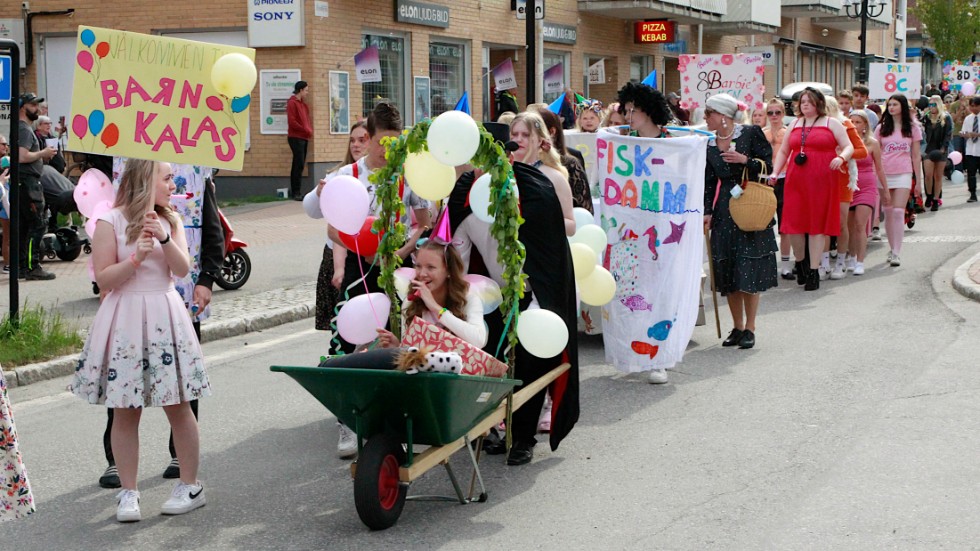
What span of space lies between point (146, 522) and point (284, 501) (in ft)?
2.10

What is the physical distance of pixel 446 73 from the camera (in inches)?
1033

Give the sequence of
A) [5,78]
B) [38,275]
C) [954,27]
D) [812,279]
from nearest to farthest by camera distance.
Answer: [5,78] < [812,279] < [38,275] < [954,27]

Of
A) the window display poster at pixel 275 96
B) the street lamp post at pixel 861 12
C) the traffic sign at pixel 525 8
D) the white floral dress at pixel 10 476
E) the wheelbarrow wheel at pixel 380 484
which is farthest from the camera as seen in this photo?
the street lamp post at pixel 861 12

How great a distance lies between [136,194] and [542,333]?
1.96 metres

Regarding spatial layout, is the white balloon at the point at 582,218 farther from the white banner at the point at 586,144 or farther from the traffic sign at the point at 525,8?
the traffic sign at the point at 525,8

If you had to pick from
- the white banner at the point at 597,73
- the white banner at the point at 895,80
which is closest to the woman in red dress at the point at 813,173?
the white banner at the point at 895,80

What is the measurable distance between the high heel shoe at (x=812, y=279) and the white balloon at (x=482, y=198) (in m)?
7.28

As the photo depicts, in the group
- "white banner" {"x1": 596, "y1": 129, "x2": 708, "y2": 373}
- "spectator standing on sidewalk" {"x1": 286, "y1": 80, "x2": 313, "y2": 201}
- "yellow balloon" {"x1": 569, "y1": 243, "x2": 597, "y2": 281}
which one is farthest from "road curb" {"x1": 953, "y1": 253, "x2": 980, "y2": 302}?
"spectator standing on sidewalk" {"x1": 286, "y1": 80, "x2": 313, "y2": 201}

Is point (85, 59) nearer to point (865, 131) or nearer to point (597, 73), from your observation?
point (865, 131)

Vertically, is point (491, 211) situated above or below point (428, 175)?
below

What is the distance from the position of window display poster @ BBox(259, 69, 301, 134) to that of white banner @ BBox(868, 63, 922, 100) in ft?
36.9

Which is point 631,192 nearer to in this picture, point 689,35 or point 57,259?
point 57,259

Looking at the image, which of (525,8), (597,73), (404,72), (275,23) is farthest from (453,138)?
(597,73)

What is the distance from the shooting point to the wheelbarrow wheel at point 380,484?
513cm
